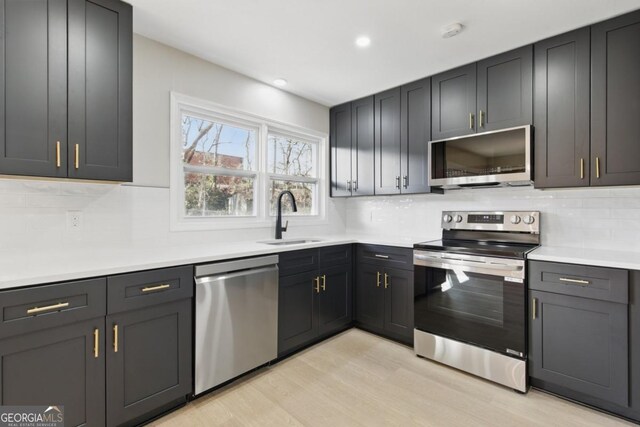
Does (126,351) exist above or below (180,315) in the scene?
below

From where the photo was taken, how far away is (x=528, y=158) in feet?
7.76

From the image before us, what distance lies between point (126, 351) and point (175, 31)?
216 cm

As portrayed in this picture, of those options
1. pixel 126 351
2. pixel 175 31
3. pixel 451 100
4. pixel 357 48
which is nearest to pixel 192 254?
pixel 126 351

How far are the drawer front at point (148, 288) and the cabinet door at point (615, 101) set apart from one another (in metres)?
2.86

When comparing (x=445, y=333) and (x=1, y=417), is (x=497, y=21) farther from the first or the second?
(x=1, y=417)

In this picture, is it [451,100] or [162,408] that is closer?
[162,408]

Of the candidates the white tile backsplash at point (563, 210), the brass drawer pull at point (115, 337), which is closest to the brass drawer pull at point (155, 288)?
the brass drawer pull at point (115, 337)

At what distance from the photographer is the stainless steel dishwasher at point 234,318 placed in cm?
197

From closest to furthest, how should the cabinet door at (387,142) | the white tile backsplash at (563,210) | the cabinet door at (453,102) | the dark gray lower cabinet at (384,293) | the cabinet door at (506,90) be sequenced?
1. the white tile backsplash at (563,210)
2. the cabinet door at (506,90)
3. the cabinet door at (453,102)
4. the dark gray lower cabinet at (384,293)
5. the cabinet door at (387,142)

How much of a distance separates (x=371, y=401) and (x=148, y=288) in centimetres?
158

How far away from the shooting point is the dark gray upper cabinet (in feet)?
5.21

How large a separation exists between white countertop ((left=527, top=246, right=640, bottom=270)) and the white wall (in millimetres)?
2383

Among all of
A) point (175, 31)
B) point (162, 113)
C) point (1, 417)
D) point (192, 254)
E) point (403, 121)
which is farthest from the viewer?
point (403, 121)

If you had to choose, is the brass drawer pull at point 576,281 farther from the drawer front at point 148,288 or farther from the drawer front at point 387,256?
the drawer front at point 148,288
